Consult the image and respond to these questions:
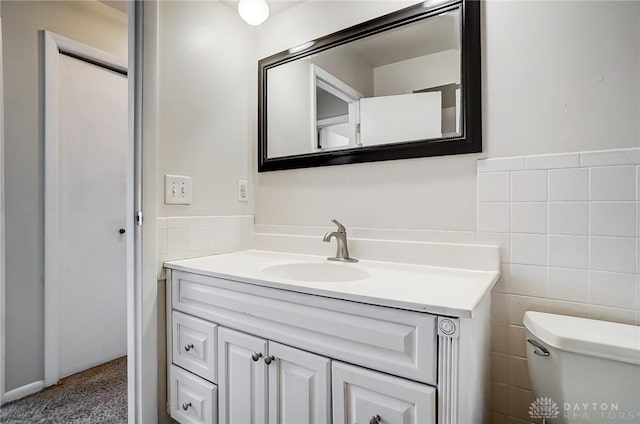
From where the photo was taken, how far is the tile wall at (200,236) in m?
1.25

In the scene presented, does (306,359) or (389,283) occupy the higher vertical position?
(389,283)

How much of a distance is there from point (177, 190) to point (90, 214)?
103 cm

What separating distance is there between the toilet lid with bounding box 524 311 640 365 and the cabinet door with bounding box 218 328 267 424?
78 centimetres

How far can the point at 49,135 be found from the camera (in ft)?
5.50

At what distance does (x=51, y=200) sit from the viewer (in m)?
1.69

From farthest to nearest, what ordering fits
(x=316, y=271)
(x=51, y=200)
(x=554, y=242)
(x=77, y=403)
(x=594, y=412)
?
(x=51, y=200)
(x=77, y=403)
(x=316, y=271)
(x=554, y=242)
(x=594, y=412)

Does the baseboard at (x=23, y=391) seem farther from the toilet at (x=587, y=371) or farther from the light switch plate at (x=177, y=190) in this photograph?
the toilet at (x=587, y=371)

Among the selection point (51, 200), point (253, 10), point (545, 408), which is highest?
point (253, 10)

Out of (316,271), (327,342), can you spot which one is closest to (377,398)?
(327,342)

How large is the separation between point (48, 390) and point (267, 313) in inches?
64.4

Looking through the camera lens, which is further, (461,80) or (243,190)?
(243,190)

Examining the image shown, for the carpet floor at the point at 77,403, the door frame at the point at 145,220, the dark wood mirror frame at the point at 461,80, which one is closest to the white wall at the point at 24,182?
the carpet floor at the point at 77,403

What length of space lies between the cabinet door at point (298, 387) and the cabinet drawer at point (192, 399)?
0.27m

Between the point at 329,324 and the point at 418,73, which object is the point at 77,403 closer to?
the point at 329,324
